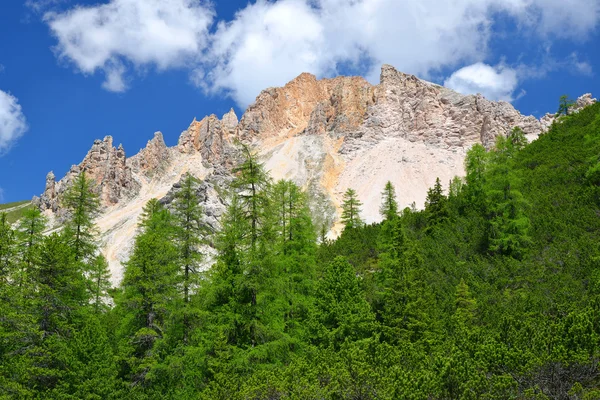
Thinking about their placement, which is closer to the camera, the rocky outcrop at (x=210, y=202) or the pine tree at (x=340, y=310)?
the pine tree at (x=340, y=310)

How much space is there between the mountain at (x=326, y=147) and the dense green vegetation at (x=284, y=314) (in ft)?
195

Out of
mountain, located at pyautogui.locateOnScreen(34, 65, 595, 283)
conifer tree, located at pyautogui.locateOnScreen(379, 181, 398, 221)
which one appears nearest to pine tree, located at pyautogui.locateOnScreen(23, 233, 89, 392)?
conifer tree, located at pyautogui.locateOnScreen(379, 181, 398, 221)

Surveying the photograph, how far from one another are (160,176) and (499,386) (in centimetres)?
14153

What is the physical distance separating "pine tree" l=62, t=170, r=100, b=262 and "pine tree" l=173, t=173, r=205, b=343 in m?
7.32

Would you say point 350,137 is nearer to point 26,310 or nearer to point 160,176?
point 160,176

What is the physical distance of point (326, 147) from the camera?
4825 inches

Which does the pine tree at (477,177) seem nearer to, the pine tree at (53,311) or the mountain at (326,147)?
the pine tree at (53,311)

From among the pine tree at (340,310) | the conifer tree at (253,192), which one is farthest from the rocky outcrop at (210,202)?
the conifer tree at (253,192)

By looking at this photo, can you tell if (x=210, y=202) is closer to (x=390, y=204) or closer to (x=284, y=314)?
(x=390, y=204)

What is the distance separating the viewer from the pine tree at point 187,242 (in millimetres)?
19206

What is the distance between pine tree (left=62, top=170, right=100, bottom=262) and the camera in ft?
80.8

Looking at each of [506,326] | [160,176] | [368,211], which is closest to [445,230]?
[506,326]

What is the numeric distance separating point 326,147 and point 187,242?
105 metres

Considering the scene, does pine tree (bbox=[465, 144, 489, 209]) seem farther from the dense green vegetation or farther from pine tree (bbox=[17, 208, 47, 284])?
pine tree (bbox=[17, 208, 47, 284])
